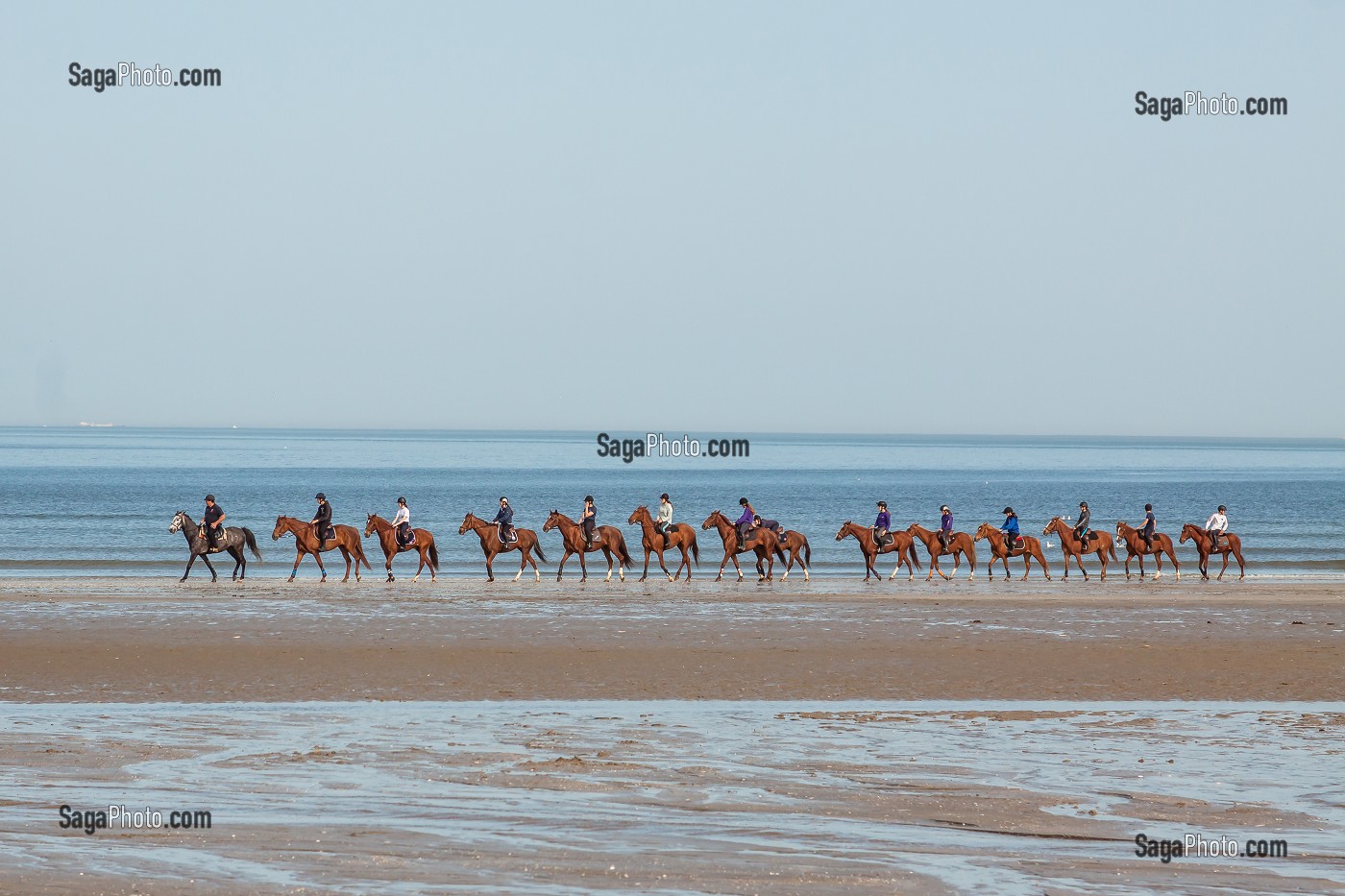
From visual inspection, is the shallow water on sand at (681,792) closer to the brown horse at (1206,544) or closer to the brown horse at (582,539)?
the brown horse at (582,539)

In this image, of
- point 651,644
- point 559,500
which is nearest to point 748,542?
point 651,644

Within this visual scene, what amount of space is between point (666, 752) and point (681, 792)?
1677mm

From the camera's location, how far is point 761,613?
1014 inches

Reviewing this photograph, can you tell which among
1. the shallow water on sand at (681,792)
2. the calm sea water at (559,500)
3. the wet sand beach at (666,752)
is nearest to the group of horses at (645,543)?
the calm sea water at (559,500)

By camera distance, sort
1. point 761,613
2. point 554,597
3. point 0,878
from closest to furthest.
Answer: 1. point 0,878
2. point 761,613
3. point 554,597

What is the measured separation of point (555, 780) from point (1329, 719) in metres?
→ 7.95

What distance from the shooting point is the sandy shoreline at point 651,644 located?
16.6 metres

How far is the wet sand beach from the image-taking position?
8.57 meters

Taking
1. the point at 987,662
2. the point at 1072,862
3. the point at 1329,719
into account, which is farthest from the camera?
the point at 987,662

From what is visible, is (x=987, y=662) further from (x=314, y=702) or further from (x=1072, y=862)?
(x=1072, y=862)

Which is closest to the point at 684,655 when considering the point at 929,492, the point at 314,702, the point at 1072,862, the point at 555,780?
the point at 314,702

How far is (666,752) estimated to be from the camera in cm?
1223

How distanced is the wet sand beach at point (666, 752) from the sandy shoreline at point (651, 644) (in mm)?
107

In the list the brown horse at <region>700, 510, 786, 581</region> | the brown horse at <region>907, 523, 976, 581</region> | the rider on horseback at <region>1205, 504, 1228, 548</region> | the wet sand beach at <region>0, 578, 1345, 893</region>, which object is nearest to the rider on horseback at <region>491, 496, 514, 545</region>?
the brown horse at <region>700, 510, 786, 581</region>
